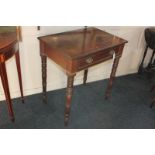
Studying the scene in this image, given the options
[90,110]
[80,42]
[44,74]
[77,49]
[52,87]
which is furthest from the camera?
[52,87]

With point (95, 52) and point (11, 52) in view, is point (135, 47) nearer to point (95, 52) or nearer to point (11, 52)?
point (95, 52)

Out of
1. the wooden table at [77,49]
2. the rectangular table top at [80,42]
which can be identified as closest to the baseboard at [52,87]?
the wooden table at [77,49]

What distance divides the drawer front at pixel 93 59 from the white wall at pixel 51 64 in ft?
1.62

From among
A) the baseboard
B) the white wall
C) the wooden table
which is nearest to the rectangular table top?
the wooden table

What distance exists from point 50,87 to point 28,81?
292 millimetres

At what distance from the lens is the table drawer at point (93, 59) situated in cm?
154

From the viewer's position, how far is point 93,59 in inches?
64.0

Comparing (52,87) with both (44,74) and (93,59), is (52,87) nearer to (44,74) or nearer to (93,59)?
(44,74)

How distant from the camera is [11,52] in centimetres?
148

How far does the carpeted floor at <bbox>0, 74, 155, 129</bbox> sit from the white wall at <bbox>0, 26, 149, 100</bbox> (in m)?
0.11

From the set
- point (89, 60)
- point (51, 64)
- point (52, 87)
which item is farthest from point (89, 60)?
point (52, 87)

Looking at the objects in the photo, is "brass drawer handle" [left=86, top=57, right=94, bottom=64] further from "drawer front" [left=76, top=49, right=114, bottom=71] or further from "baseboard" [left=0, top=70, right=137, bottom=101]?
"baseboard" [left=0, top=70, right=137, bottom=101]

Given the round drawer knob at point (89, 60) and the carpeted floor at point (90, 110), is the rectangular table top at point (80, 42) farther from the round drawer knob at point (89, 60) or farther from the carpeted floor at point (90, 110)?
the carpeted floor at point (90, 110)

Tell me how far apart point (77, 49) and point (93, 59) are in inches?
6.3
